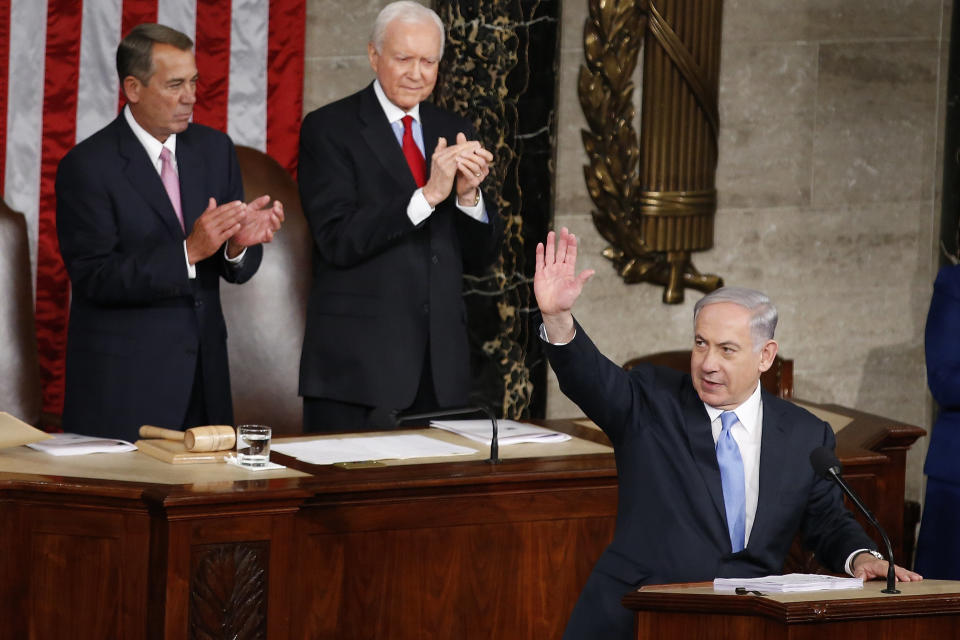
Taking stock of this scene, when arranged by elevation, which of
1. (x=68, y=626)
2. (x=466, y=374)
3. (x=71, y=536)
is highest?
(x=466, y=374)

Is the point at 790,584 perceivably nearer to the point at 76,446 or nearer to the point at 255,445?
the point at 255,445

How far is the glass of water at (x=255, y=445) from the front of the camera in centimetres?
357

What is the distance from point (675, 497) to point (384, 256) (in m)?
1.51

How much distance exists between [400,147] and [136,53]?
32.3 inches

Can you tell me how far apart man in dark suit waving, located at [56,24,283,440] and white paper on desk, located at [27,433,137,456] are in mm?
479

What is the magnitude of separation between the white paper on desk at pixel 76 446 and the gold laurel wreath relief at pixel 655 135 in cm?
280

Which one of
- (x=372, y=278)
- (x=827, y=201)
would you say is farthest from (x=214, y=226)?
(x=827, y=201)

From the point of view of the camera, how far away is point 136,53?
4324mm

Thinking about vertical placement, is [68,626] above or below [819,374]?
below

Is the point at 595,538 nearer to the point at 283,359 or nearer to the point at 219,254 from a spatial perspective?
the point at 219,254

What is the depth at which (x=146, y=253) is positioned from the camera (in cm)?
418

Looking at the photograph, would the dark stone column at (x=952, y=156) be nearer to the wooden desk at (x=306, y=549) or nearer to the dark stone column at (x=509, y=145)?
the dark stone column at (x=509, y=145)

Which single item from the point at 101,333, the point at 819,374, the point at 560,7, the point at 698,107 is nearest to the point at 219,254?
the point at 101,333

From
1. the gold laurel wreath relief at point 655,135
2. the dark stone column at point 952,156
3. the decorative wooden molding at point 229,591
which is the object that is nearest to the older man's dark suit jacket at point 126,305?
the decorative wooden molding at point 229,591
